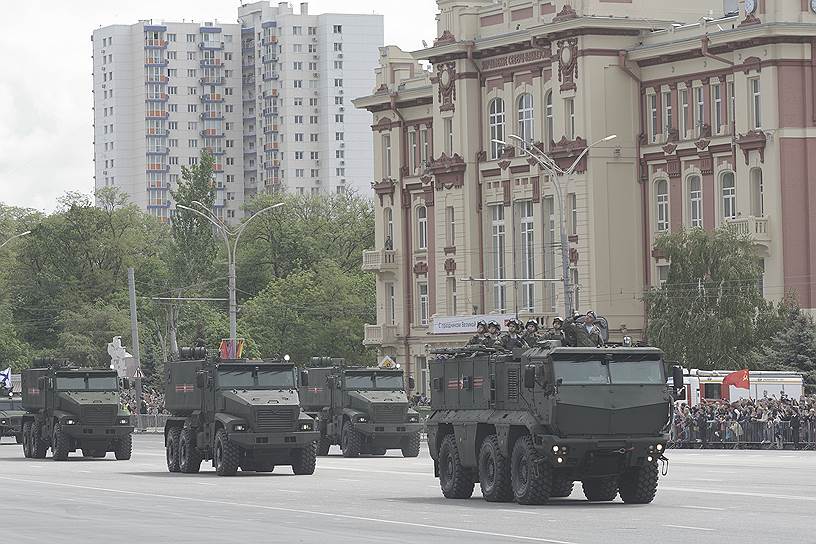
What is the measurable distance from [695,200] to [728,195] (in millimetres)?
2221

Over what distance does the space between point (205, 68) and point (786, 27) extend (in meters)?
125

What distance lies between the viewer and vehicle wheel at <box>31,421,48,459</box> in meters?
54.3

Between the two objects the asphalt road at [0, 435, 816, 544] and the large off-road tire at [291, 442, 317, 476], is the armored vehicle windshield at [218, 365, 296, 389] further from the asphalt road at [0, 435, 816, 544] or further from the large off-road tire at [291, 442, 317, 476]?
the asphalt road at [0, 435, 816, 544]

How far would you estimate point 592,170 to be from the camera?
275 ft

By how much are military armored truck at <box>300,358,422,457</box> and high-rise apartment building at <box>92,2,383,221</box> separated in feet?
446

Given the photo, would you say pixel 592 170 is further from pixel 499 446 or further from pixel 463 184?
pixel 499 446

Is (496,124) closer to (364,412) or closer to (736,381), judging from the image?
(736,381)

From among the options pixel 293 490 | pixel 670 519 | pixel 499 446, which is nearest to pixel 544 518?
pixel 670 519

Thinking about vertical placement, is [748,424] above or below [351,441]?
above

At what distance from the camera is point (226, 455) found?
134 feet

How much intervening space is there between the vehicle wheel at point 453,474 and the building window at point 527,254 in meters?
55.8

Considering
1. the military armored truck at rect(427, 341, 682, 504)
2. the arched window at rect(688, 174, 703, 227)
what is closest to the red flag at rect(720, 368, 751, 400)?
the arched window at rect(688, 174, 703, 227)

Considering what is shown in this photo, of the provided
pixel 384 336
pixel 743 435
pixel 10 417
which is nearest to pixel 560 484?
pixel 743 435

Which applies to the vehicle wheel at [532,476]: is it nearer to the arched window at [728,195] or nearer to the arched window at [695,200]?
the arched window at [728,195]
